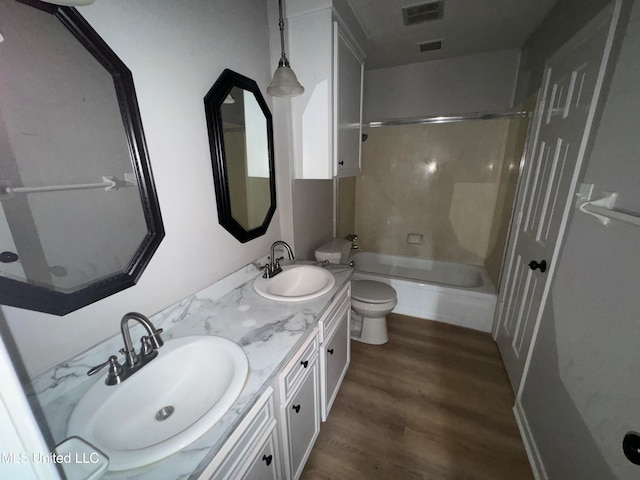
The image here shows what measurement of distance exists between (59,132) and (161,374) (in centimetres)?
77

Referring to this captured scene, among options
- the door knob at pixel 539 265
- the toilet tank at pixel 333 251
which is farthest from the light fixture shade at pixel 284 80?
the door knob at pixel 539 265

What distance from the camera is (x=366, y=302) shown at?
6.46 feet

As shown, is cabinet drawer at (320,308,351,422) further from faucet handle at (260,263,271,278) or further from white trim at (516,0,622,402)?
white trim at (516,0,622,402)

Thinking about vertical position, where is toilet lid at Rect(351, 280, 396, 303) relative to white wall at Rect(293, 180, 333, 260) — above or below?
below

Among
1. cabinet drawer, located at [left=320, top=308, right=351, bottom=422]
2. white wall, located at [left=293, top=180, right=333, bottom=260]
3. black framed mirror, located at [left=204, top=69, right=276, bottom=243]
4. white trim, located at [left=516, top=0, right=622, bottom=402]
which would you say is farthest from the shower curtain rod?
cabinet drawer, located at [left=320, top=308, right=351, bottom=422]

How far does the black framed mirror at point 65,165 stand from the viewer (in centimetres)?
62

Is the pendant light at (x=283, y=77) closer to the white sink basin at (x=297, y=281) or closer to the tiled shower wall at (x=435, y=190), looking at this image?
the white sink basin at (x=297, y=281)

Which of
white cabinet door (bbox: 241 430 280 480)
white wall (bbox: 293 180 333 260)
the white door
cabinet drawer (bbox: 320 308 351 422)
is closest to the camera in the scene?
white cabinet door (bbox: 241 430 280 480)

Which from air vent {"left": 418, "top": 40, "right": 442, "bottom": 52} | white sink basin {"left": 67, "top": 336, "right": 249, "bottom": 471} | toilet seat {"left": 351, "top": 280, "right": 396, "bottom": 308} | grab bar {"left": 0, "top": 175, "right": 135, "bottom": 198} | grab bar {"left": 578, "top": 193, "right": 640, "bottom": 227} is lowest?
toilet seat {"left": 351, "top": 280, "right": 396, "bottom": 308}

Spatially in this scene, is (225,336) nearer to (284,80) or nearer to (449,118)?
(284,80)

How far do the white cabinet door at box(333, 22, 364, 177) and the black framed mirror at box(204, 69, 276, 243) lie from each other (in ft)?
1.38

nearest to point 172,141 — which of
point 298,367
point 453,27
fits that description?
point 298,367

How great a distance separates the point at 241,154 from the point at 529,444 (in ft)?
6.93

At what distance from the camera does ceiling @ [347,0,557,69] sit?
154 centimetres
